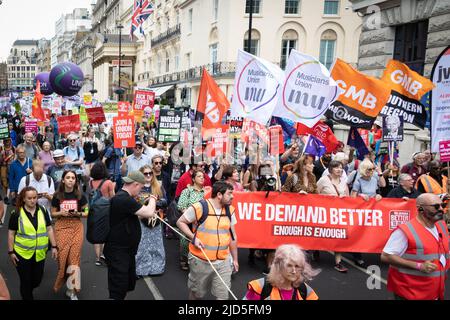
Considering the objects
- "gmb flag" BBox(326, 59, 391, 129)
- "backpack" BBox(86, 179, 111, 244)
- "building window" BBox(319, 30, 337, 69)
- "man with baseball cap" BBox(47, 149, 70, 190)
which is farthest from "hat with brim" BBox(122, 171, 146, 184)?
"building window" BBox(319, 30, 337, 69)

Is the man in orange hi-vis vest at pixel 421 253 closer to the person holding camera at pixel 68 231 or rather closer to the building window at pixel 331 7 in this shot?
the person holding camera at pixel 68 231

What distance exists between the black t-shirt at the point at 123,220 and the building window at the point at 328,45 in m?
30.5

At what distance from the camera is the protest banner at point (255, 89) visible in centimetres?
748

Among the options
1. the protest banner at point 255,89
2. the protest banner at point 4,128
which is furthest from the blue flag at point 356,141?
the protest banner at point 4,128

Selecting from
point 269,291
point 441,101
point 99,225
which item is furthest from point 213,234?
point 441,101

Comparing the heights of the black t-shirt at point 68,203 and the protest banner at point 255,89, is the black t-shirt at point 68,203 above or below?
below

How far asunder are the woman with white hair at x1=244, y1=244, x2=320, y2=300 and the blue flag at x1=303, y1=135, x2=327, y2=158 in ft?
18.0

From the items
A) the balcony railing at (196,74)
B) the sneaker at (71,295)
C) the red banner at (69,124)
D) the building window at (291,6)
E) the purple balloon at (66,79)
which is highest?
the building window at (291,6)

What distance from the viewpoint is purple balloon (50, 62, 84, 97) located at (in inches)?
794

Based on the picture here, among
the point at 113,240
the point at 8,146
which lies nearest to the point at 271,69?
the point at 113,240

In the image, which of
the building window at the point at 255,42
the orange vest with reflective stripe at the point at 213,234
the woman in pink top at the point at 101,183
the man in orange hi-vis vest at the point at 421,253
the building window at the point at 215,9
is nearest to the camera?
the man in orange hi-vis vest at the point at 421,253

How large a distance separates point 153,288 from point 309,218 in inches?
96.1

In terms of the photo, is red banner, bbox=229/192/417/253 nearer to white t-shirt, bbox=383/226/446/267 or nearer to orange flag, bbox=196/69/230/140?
orange flag, bbox=196/69/230/140

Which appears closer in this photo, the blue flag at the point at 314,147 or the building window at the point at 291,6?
the blue flag at the point at 314,147
